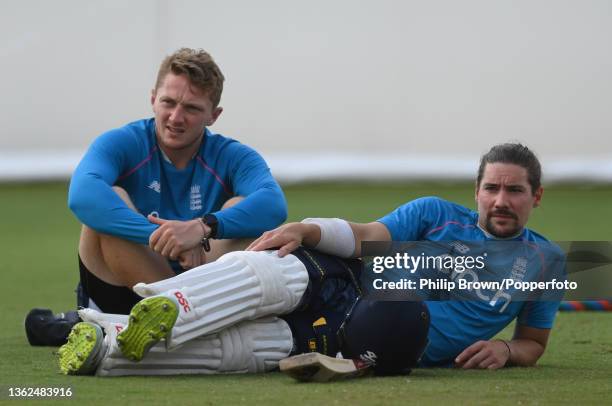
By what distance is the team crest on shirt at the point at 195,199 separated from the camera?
3.89 metres

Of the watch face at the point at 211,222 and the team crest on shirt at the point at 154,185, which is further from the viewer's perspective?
the team crest on shirt at the point at 154,185

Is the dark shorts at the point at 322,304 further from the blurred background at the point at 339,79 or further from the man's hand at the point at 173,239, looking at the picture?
the blurred background at the point at 339,79

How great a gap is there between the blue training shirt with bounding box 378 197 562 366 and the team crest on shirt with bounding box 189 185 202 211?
72 cm

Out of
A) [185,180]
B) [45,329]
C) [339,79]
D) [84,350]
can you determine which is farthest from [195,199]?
[339,79]

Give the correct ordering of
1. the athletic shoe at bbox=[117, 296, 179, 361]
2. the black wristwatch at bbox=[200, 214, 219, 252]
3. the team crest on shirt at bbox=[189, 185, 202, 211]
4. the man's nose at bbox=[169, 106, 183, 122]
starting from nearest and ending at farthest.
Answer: the athletic shoe at bbox=[117, 296, 179, 361], the black wristwatch at bbox=[200, 214, 219, 252], the man's nose at bbox=[169, 106, 183, 122], the team crest on shirt at bbox=[189, 185, 202, 211]

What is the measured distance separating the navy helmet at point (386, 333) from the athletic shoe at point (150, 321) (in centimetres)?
49

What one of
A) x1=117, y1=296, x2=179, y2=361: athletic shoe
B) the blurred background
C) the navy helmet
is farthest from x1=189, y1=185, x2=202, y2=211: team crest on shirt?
the blurred background

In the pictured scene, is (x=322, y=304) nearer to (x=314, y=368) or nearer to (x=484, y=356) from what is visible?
(x=314, y=368)

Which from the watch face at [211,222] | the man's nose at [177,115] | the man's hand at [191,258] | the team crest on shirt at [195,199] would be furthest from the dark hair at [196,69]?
the man's hand at [191,258]

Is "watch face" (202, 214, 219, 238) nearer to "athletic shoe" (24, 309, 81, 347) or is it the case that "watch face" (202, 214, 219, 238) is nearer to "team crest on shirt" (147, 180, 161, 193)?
"team crest on shirt" (147, 180, 161, 193)

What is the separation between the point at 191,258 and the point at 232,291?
18.5 inches

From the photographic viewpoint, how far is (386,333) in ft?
10.1

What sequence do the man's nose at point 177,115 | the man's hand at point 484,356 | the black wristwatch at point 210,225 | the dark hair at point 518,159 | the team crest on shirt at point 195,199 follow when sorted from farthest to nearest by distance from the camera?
the team crest on shirt at point 195,199
the man's nose at point 177,115
the black wristwatch at point 210,225
the dark hair at point 518,159
the man's hand at point 484,356

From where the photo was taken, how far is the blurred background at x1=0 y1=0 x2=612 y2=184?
1020 cm
